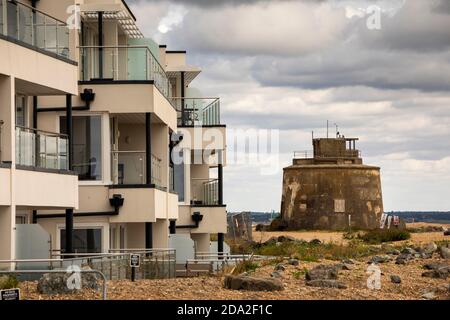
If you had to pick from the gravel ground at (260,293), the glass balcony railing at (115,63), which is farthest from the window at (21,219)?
the gravel ground at (260,293)

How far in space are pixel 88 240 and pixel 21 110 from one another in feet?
16.9

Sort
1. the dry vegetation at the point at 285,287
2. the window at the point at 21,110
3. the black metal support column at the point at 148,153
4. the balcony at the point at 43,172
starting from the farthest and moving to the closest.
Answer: the black metal support column at the point at 148,153
the window at the point at 21,110
the balcony at the point at 43,172
the dry vegetation at the point at 285,287

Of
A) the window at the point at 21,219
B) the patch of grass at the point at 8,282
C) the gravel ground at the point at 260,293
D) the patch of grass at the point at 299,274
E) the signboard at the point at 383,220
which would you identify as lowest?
the gravel ground at the point at 260,293

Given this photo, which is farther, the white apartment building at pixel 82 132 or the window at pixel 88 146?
the window at pixel 88 146

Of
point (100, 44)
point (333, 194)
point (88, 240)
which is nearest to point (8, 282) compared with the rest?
point (88, 240)

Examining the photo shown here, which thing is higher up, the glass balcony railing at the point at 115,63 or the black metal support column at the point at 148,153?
the glass balcony railing at the point at 115,63

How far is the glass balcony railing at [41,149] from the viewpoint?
30406 mm

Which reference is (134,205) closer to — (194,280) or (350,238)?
(194,280)

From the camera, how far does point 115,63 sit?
37.2 meters

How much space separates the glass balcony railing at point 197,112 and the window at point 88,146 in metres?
13.6

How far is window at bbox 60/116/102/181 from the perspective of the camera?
1460 inches

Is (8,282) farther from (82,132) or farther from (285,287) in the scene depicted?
(82,132)

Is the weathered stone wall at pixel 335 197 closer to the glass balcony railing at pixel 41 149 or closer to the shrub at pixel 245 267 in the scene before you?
the shrub at pixel 245 267
